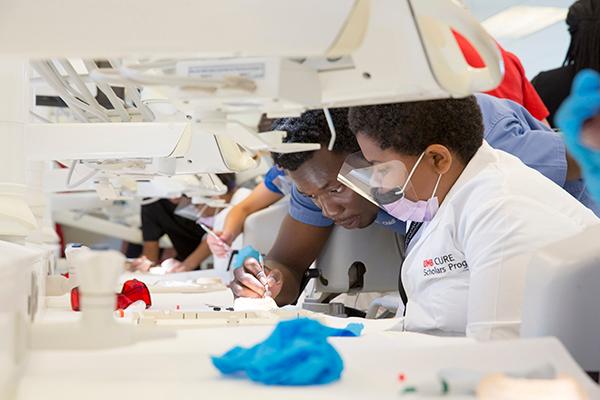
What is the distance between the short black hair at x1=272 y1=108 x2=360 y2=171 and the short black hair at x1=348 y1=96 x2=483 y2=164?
55 cm

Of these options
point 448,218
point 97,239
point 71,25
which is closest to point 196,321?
point 448,218

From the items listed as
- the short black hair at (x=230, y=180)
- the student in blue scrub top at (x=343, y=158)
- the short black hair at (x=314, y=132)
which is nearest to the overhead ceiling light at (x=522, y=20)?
the short black hair at (x=230, y=180)

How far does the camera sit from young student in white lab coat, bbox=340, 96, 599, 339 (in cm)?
150

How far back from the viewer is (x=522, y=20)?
6.29 m

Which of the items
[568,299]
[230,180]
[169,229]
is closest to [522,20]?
[230,180]

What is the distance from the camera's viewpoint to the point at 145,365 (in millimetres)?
1093

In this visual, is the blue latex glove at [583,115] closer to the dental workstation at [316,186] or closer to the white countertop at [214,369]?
the dental workstation at [316,186]

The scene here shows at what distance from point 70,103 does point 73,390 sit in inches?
35.4

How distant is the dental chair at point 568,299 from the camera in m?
1.19

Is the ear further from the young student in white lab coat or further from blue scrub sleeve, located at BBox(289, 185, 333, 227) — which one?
blue scrub sleeve, located at BBox(289, 185, 333, 227)

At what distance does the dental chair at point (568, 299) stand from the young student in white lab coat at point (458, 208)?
249 millimetres

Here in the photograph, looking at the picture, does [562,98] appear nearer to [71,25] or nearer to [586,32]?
[586,32]

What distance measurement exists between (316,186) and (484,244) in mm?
995

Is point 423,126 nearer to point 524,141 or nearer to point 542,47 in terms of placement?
point 524,141
